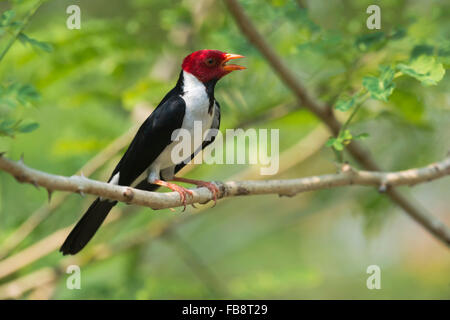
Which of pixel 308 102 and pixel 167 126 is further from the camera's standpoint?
pixel 308 102

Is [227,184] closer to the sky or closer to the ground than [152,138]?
closer to the ground

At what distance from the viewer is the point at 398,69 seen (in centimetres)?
291

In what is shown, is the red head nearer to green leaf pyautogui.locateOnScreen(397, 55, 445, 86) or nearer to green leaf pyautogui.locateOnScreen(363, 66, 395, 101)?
green leaf pyautogui.locateOnScreen(363, 66, 395, 101)

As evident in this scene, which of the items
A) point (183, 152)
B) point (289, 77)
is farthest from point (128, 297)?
point (289, 77)

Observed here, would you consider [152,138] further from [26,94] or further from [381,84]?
[381,84]

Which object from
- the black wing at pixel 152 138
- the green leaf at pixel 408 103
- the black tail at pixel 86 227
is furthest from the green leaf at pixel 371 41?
the black tail at pixel 86 227

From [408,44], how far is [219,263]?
4.24m

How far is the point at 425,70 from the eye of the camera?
2859 mm

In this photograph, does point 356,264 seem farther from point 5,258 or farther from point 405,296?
point 5,258

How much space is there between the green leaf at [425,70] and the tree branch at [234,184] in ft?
2.72

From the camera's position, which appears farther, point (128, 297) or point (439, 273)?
point (439, 273)

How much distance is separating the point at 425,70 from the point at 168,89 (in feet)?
6.69

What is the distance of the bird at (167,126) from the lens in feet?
11.4

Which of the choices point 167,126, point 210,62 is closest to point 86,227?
point 167,126
